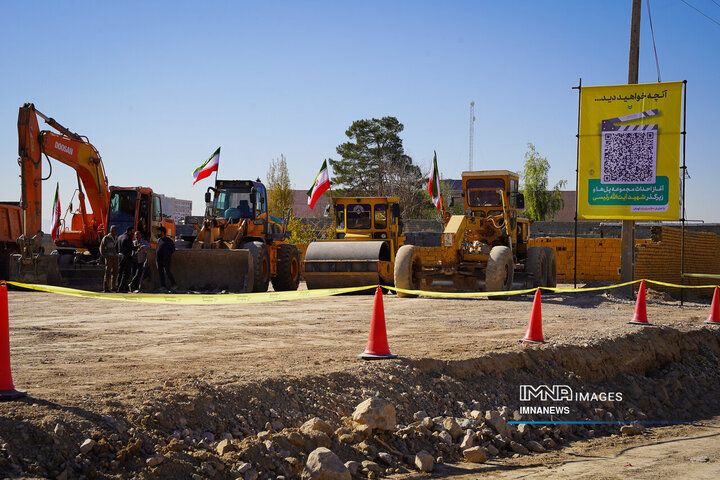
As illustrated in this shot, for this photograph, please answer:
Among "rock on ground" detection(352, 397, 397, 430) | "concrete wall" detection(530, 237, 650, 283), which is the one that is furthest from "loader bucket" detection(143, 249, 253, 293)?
"concrete wall" detection(530, 237, 650, 283)

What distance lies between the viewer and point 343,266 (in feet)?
64.8

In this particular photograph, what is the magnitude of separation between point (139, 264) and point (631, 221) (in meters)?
12.7

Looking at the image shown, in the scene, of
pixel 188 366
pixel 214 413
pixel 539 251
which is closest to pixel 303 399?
pixel 214 413

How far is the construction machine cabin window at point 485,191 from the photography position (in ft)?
62.8

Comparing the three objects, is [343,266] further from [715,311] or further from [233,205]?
[715,311]

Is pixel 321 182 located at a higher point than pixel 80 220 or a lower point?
higher

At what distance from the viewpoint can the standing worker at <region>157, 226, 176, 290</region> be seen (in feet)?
59.7

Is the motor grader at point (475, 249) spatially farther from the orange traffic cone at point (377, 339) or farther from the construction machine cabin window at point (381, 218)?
the orange traffic cone at point (377, 339)

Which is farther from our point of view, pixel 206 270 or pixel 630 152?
pixel 206 270

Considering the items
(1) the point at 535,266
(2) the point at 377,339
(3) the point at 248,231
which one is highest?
(3) the point at 248,231

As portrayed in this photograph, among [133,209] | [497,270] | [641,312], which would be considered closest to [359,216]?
[497,270]

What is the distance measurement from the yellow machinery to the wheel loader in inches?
49.3

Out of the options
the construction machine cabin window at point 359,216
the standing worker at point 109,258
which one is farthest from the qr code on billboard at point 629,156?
the standing worker at point 109,258

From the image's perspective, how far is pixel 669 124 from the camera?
1812cm
